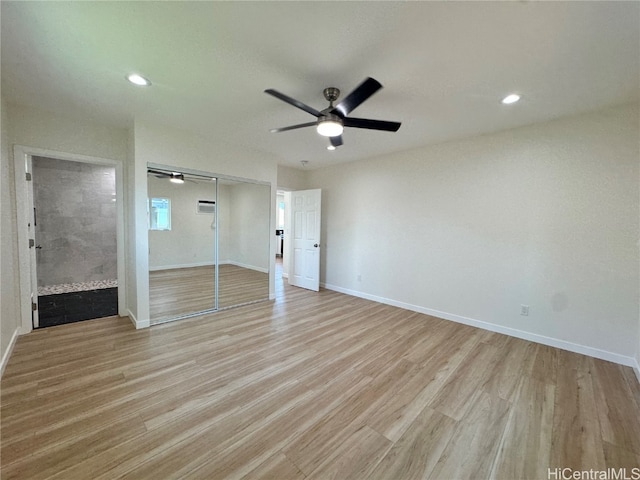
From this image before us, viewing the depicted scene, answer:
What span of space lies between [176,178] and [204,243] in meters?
1.32

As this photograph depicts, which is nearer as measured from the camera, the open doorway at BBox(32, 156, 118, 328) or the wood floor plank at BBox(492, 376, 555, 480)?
the wood floor plank at BBox(492, 376, 555, 480)

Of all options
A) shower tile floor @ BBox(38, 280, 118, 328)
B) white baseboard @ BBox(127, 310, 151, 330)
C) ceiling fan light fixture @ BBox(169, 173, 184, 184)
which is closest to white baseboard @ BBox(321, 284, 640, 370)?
white baseboard @ BBox(127, 310, 151, 330)

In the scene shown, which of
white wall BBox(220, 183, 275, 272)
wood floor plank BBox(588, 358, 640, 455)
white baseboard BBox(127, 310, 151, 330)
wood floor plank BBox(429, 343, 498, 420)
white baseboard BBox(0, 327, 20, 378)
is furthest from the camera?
white wall BBox(220, 183, 275, 272)

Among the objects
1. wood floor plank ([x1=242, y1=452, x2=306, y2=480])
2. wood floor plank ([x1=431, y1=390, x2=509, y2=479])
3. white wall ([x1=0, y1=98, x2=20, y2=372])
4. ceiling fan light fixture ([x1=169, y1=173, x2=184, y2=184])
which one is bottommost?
wood floor plank ([x1=431, y1=390, x2=509, y2=479])

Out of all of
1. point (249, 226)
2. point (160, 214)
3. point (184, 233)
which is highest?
point (160, 214)

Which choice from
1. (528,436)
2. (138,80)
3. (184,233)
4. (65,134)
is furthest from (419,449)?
(65,134)

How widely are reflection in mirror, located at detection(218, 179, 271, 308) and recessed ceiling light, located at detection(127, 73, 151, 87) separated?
2021 millimetres

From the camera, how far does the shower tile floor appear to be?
3.69 metres

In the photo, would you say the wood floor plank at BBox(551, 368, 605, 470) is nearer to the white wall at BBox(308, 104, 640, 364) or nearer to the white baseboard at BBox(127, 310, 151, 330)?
the white wall at BBox(308, 104, 640, 364)

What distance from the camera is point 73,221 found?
5441 mm

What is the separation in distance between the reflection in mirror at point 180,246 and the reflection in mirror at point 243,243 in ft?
0.86

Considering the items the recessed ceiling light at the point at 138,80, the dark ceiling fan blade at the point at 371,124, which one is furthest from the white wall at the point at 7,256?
the dark ceiling fan blade at the point at 371,124

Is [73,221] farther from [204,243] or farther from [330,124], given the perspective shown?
[330,124]

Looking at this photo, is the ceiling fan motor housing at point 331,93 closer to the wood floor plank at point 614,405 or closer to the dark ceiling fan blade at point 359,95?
the dark ceiling fan blade at point 359,95
